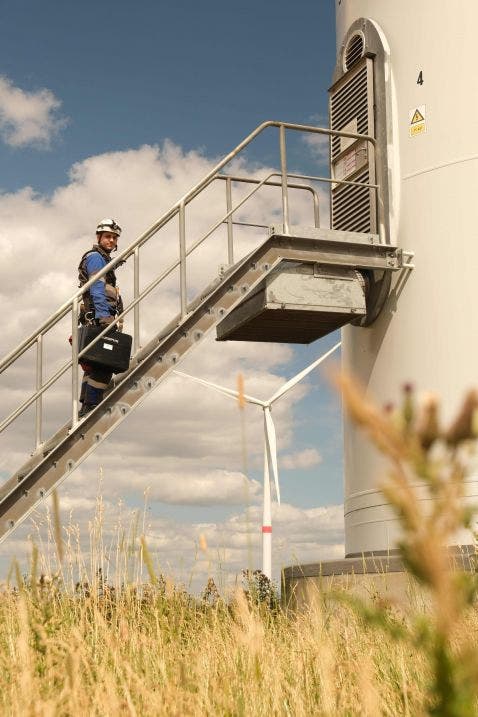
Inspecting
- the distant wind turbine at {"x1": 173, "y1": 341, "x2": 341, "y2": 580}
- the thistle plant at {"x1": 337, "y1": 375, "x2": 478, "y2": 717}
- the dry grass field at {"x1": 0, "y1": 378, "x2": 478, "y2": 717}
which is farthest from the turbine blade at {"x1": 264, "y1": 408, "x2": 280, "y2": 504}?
the thistle plant at {"x1": 337, "y1": 375, "x2": 478, "y2": 717}

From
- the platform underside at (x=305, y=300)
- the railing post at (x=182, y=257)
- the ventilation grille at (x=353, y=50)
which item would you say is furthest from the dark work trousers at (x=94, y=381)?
the ventilation grille at (x=353, y=50)

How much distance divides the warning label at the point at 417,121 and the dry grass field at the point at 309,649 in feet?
19.3

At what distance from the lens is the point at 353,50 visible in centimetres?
1227

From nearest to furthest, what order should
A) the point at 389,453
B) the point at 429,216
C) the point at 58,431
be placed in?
the point at 389,453, the point at 58,431, the point at 429,216

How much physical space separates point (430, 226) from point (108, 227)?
4004 mm

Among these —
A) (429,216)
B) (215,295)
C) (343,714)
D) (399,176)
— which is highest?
(399,176)

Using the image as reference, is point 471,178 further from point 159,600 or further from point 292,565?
point 159,600

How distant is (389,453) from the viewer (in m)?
0.93

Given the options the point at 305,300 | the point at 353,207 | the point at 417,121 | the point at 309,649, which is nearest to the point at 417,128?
the point at 417,121

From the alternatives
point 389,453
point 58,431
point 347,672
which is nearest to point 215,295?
point 58,431

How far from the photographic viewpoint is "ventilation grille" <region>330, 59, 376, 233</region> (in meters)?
11.7

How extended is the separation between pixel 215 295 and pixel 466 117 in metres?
3.76

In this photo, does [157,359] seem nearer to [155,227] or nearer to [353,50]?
[155,227]

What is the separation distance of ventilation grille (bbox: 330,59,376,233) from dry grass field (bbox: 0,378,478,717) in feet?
17.4
